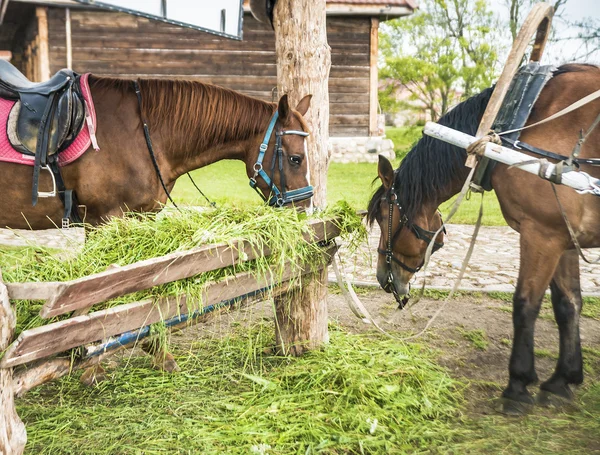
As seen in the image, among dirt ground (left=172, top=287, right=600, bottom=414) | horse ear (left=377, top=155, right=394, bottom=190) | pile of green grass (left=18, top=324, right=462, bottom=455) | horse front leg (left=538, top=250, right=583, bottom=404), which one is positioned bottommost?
dirt ground (left=172, top=287, right=600, bottom=414)

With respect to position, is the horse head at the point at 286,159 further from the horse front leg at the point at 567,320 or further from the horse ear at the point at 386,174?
the horse front leg at the point at 567,320

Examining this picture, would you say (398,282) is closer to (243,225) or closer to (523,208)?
(523,208)

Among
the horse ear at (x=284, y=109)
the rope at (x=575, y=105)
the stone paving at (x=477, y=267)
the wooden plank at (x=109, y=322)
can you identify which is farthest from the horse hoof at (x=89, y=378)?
the rope at (x=575, y=105)

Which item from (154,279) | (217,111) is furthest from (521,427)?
(217,111)

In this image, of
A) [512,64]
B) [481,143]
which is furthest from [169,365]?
[512,64]

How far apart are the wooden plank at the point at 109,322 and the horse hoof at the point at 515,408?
139cm

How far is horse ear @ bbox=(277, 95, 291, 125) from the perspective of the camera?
350 cm

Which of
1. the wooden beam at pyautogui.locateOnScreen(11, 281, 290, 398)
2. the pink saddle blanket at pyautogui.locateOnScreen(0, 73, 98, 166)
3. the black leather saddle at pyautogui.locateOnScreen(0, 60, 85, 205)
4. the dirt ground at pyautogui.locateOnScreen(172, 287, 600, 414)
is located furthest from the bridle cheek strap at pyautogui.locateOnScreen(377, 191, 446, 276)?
the black leather saddle at pyautogui.locateOnScreen(0, 60, 85, 205)

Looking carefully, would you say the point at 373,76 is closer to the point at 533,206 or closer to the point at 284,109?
the point at 284,109

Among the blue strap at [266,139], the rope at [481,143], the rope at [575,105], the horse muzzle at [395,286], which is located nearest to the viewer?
the rope at [575,105]

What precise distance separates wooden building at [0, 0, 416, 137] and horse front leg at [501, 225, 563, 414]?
10840 millimetres

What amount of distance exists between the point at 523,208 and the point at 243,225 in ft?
4.97

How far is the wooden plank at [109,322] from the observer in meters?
2.12

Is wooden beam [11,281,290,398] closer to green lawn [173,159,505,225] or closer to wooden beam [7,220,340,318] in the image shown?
wooden beam [7,220,340,318]
